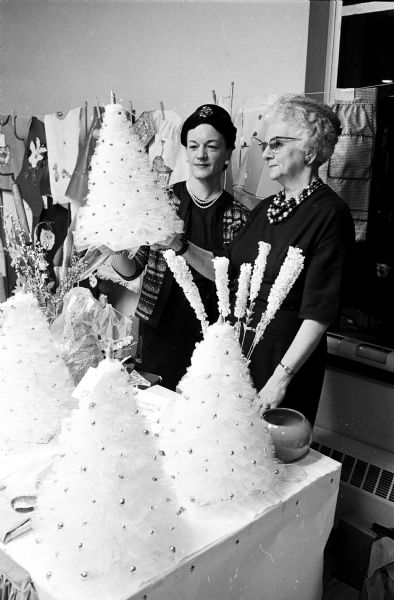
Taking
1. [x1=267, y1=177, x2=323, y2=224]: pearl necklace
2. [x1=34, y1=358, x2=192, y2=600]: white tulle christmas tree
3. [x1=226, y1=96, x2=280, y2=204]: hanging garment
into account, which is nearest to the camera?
[x1=34, y1=358, x2=192, y2=600]: white tulle christmas tree

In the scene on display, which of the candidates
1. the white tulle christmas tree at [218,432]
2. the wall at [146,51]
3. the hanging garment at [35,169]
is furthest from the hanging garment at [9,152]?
the white tulle christmas tree at [218,432]

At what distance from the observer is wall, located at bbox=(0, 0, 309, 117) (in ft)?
7.59

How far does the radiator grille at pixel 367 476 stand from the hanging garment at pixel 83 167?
182 centimetres

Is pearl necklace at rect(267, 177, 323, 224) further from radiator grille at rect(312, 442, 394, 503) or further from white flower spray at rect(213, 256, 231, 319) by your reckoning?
radiator grille at rect(312, 442, 394, 503)

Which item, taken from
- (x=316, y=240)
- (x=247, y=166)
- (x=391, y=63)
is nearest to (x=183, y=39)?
(x=247, y=166)

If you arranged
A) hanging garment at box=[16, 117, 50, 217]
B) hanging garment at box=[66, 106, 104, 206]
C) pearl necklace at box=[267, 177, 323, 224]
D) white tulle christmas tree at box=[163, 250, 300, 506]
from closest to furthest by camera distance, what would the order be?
white tulle christmas tree at box=[163, 250, 300, 506], pearl necklace at box=[267, 177, 323, 224], hanging garment at box=[66, 106, 104, 206], hanging garment at box=[16, 117, 50, 217]

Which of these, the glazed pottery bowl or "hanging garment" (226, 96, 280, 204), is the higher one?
"hanging garment" (226, 96, 280, 204)

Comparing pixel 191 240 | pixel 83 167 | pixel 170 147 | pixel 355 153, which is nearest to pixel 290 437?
pixel 191 240

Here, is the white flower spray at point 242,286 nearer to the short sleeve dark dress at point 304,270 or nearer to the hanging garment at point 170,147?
the short sleeve dark dress at point 304,270

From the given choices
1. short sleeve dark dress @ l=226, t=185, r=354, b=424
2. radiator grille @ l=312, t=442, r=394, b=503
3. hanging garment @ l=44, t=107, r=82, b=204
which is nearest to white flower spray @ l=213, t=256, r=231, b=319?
short sleeve dark dress @ l=226, t=185, r=354, b=424

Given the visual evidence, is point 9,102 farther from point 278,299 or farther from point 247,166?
point 278,299

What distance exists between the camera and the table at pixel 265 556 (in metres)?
0.96

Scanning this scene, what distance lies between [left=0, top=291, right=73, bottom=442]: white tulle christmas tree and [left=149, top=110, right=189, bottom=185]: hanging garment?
1.31 meters

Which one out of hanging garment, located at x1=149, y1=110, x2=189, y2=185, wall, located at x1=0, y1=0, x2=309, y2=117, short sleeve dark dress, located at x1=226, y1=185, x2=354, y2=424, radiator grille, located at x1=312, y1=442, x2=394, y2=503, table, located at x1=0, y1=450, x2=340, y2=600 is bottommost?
radiator grille, located at x1=312, y1=442, x2=394, y2=503
